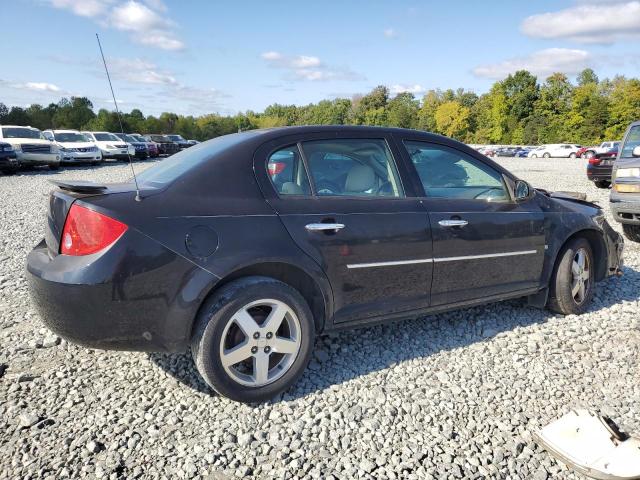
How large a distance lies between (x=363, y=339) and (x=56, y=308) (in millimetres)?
2193

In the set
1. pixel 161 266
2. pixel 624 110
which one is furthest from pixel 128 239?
pixel 624 110

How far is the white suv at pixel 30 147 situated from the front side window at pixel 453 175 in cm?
2053

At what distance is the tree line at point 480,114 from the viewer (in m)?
46.9

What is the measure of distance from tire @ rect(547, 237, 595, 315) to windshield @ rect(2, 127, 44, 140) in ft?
74.5

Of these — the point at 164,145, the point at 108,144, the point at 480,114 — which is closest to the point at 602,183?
the point at 108,144

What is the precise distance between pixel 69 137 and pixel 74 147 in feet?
5.87

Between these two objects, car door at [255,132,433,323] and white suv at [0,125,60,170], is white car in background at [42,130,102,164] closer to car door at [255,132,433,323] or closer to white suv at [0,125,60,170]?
white suv at [0,125,60,170]

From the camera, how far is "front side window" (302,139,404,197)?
3.29 metres

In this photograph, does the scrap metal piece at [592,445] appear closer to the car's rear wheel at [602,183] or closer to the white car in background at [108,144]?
the car's rear wheel at [602,183]

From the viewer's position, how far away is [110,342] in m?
2.70

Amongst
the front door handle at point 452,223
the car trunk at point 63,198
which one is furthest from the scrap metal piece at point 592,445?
the car trunk at point 63,198

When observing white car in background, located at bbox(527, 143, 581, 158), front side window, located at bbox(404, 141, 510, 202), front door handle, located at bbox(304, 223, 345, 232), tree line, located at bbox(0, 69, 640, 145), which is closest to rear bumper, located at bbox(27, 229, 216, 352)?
front door handle, located at bbox(304, 223, 345, 232)

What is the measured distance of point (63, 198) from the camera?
2830mm

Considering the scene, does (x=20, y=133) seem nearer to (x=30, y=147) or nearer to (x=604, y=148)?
(x=30, y=147)
